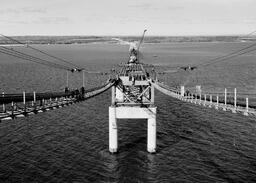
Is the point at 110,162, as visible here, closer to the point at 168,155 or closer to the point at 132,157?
the point at 132,157

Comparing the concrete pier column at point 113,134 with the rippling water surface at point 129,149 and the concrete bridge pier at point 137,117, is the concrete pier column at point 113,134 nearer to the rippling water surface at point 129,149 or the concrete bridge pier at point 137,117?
the concrete bridge pier at point 137,117

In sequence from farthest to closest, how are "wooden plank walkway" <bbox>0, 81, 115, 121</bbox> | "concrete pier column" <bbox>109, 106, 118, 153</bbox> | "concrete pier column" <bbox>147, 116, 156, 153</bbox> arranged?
1. "concrete pier column" <bbox>109, 106, 118, 153</bbox>
2. "concrete pier column" <bbox>147, 116, 156, 153</bbox>
3. "wooden plank walkway" <bbox>0, 81, 115, 121</bbox>

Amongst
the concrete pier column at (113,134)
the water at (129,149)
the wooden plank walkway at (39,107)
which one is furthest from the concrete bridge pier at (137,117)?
the wooden plank walkway at (39,107)

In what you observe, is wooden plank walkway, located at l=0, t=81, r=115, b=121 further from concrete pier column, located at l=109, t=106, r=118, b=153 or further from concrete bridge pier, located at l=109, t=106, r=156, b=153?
concrete bridge pier, located at l=109, t=106, r=156, b=153

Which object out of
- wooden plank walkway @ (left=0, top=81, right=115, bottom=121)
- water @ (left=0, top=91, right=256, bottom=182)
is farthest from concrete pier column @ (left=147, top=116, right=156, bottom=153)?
wooden plank walkway @ (left=0, top=81, right=115, bottom=121)

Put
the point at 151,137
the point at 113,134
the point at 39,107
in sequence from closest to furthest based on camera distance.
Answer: the point at 39,107
the point at 151,137
the point at 113,134

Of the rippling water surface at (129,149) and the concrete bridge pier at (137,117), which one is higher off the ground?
the concrete bridge pier at (137,117)

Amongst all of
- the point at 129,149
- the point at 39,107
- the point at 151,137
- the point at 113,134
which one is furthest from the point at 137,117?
the point at 39,107

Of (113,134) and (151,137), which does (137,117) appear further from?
(113,134)

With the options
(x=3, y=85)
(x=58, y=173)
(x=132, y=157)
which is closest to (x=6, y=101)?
(x=58, y=173)
